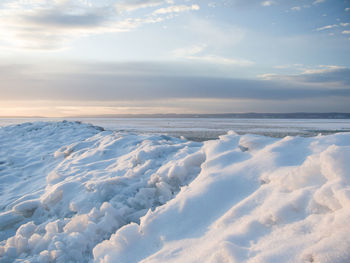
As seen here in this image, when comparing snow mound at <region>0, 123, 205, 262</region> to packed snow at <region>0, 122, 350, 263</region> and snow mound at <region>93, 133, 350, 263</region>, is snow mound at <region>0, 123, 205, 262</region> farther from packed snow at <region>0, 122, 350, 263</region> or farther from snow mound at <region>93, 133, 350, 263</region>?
snow mound at <region>93, 133, 350, 263</region>

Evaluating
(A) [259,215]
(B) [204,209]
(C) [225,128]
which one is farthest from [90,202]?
(C) [225,128]

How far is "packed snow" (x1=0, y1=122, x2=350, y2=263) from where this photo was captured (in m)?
1.82

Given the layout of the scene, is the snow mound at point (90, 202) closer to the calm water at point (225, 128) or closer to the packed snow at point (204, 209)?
the packed snow at point (204, 209)

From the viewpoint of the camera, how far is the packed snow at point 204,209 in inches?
71.7

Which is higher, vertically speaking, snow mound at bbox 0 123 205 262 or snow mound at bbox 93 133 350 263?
snow mound at bbox 93 133 350 263

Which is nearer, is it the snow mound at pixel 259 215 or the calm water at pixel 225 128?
the snow mound at pixel 259 215

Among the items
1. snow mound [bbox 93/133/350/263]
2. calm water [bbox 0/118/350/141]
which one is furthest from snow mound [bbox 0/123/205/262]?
calm water [bbox 0/118/350/141]

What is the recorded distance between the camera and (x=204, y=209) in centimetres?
257

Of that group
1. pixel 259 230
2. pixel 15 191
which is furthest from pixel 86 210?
pixel 15 191

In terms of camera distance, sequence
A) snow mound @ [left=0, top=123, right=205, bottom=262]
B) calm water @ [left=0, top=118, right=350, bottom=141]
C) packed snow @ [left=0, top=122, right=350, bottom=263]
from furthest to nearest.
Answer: calm water @ [left=0, top=118, right=350, bottom=141], snow mound @ [left=0, top=123, right=205, bottom=262], packed snow @ [left=0, top=122, right=350, bottom=263]

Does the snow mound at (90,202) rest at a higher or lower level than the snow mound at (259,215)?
lower

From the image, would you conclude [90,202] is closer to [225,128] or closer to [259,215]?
[259,215]

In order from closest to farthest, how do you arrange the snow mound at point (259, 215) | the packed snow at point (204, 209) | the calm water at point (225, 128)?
the snow mound at point (259, 215) → the packed snow at point (204, 209) → the calm water at point (225, 128)

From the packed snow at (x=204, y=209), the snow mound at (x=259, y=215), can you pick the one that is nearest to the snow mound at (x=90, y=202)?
the packed snow at (x=204, y=209)
